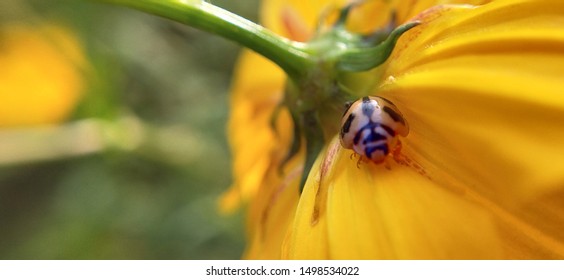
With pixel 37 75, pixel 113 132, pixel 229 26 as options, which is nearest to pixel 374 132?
pixel 229 26

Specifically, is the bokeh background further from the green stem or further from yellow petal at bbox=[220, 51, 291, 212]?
the green stem

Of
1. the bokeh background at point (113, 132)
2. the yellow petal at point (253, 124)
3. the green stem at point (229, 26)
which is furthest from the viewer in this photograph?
the bokeh background at point (113, 132)

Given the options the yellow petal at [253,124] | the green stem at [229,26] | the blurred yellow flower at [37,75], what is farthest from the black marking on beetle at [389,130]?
the blurred yellow flower at [37,75]

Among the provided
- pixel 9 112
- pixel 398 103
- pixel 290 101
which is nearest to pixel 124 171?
pixel 9 112

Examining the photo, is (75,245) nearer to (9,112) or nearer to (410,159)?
(9,112)

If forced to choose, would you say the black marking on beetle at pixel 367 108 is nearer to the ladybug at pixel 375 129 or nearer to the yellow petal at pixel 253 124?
the ladybug at pixel 375 129

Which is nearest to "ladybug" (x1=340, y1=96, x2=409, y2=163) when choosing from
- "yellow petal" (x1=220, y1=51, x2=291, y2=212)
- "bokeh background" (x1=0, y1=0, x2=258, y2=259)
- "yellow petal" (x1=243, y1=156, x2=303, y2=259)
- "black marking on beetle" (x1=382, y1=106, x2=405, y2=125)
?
"black marking on beetle" (x1=382, y1=106, x2=405, y2=125)

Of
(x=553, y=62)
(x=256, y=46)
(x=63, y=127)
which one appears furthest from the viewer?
(x=63, y=127)
